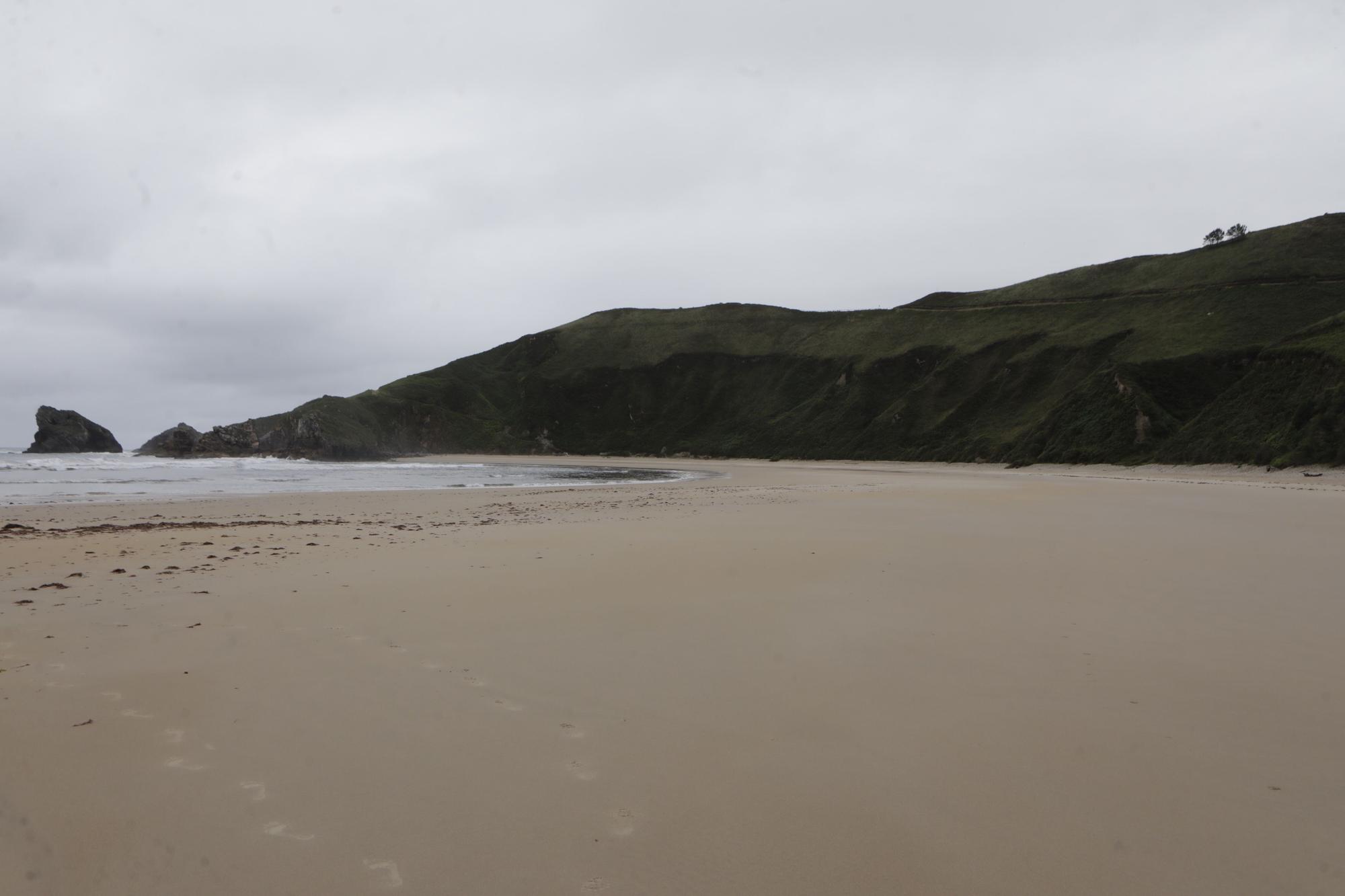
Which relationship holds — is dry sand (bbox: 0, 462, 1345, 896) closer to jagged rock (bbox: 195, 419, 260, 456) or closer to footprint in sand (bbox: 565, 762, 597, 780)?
footprint in sand (bbox: 565, 762, 597, 780)

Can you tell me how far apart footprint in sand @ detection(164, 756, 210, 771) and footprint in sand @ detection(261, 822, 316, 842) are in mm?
733

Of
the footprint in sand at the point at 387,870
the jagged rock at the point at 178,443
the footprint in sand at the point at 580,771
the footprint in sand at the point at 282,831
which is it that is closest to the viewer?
the footprint in sand at the point at 387,870

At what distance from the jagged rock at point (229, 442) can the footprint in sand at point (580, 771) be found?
81.9m

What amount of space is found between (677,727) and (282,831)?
74.0 inches

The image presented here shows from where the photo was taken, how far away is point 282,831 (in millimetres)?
2957

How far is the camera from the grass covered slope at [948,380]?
120 feet

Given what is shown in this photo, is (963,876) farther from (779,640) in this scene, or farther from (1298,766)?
(779,640)

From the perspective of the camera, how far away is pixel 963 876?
8.62ft

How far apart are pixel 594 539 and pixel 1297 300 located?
56809mm

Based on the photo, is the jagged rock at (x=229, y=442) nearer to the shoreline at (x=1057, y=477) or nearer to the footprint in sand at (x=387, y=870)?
the shoreline at (x=1057, y=477)

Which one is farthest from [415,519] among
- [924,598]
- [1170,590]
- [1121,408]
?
[1121,408]

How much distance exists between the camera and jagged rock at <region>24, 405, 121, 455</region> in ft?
264

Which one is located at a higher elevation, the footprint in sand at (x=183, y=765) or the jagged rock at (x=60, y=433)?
the jagged rock at (x=60, y=433)

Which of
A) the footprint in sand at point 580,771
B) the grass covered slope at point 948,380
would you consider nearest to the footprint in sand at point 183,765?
the footprint in sand at point 580,771
